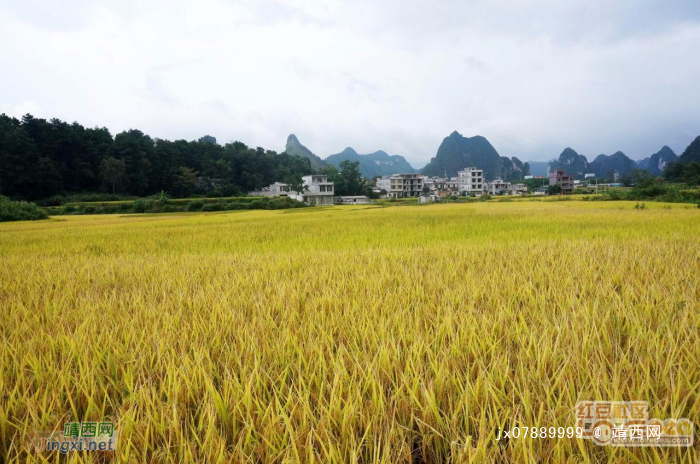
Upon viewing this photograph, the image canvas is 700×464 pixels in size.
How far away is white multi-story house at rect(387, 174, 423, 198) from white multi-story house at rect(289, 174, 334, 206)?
865 inches

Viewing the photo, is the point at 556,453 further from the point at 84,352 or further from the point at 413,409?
the point at 84,352

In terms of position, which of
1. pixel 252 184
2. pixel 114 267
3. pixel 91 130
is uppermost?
pixel 91 130

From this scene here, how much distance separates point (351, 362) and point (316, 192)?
179 feet

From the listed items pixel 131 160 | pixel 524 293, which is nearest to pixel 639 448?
pixel 524 293

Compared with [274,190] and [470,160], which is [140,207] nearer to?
[274,190]

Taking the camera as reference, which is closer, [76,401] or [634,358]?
[76,401]

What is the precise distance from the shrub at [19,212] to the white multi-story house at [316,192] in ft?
110

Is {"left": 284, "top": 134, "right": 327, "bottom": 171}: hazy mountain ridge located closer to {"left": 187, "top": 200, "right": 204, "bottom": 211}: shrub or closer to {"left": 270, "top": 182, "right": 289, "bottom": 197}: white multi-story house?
{"left": 270, "top": 182, "right": 289, "bottom": 197}: white multi-story house

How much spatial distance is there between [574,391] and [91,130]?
57.6 meters

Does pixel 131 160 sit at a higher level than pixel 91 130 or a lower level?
lower

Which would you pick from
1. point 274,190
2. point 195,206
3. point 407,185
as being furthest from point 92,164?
point 407,185

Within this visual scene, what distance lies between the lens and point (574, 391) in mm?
909

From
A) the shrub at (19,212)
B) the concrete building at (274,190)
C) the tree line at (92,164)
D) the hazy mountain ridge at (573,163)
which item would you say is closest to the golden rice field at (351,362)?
the shrub at (19,212)

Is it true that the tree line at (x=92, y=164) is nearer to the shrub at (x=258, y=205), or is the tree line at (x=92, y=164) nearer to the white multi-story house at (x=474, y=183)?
the shrub at (x=258, y=205)
